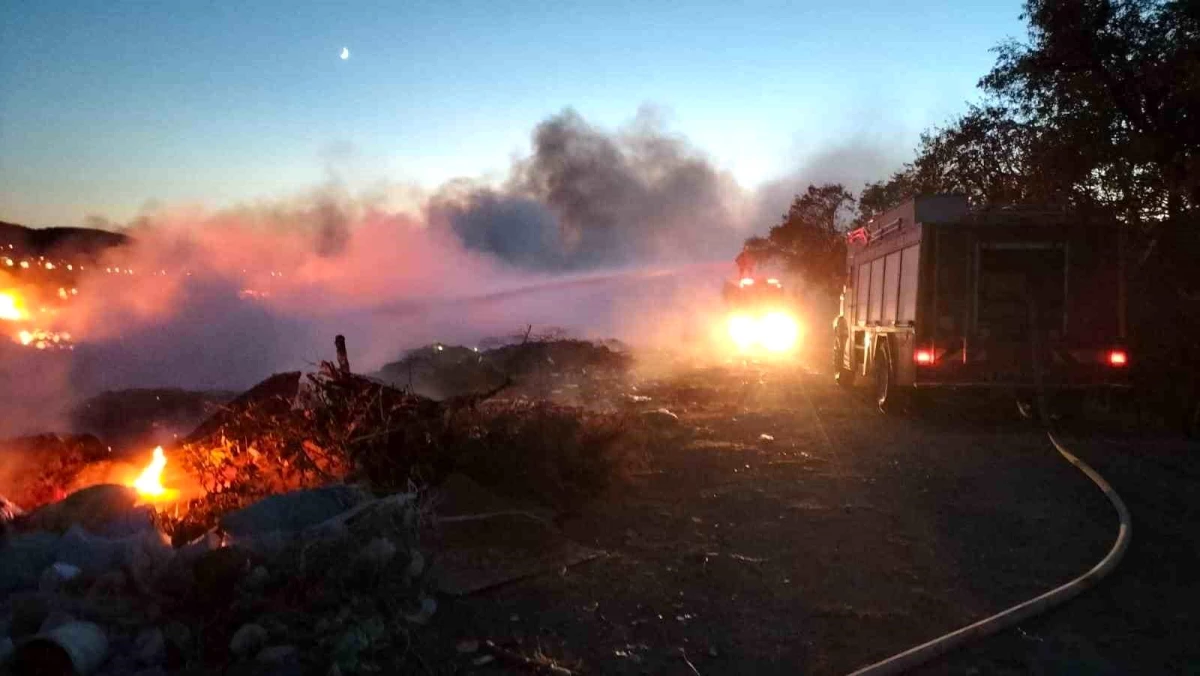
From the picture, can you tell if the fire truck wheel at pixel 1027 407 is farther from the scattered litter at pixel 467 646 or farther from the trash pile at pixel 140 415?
the trash pile at pixel 140 415

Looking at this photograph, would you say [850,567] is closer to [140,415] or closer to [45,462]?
[45,462]

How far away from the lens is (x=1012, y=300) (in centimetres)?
1217

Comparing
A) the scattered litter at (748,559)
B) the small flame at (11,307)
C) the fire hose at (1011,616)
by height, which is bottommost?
the scattered litter at (748,559)

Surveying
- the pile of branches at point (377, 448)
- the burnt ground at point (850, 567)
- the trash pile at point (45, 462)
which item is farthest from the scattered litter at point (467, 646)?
the trash pile at point (45, 462)

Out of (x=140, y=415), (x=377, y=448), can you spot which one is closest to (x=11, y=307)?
(x=140, y=415)

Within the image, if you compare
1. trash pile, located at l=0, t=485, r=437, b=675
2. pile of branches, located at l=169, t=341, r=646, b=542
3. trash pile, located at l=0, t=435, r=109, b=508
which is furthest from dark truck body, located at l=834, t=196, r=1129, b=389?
trash pile, located at l=0, t=435, r=109, b=508

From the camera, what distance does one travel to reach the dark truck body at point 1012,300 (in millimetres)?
11945

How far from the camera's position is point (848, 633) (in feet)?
15.9

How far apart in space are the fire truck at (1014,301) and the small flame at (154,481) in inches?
367

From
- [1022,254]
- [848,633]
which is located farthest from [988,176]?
[848,633]

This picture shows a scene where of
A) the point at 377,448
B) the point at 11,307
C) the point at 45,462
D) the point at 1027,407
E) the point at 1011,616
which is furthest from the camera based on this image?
the point at 1027,407

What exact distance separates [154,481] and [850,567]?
554 cm

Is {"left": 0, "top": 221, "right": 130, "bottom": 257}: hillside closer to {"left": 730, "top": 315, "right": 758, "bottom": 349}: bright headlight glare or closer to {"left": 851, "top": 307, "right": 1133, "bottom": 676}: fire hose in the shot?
{"left": 851, "top": 307, "right": 1133, "bottom": 676}: fire hose

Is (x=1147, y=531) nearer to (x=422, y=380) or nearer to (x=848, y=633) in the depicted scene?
(x=848, y=633)
